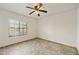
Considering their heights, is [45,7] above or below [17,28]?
above

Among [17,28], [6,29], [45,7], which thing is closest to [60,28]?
[45,7]

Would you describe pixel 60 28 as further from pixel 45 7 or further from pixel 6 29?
pixel 6 29

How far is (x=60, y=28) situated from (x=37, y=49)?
544mm

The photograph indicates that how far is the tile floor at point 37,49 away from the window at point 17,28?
0.61 ft

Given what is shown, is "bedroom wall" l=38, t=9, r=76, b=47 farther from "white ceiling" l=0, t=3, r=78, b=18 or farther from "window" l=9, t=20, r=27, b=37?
"window" l=9, t=20, r=27, b=37

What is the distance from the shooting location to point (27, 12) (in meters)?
1.56

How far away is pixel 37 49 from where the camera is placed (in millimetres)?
1540

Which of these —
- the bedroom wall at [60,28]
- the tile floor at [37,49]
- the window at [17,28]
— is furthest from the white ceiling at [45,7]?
the tile floor at [37,49]

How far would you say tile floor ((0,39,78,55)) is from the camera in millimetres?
1494

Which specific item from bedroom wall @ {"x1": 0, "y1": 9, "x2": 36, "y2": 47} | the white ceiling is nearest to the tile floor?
bedroom wall @ {"x1": 0, "y1": 9, "x2": 36, "y2": 47}

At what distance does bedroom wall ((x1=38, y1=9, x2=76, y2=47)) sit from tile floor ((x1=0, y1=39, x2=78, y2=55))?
0.10m

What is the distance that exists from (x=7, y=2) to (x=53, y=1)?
759 millimetres

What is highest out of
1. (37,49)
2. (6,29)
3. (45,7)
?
(45,7)
